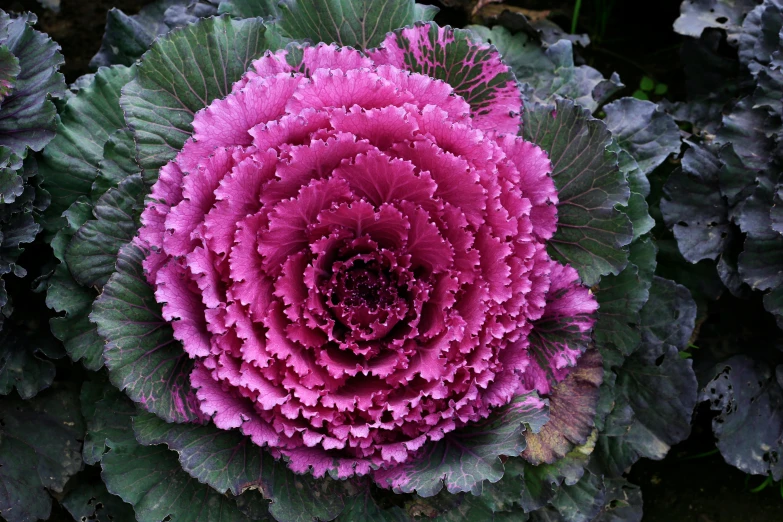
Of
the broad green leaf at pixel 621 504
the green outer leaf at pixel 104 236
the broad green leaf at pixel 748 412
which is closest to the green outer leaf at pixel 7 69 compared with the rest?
the green outer leaf at pixel 104 236

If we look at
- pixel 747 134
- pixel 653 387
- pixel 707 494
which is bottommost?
pixel 707 494

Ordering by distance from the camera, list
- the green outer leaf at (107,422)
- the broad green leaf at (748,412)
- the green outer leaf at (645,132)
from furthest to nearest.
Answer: the broad green leaf at (748,412) → the green outer leaf at (645,132) → the green outer leaf at (107,422)

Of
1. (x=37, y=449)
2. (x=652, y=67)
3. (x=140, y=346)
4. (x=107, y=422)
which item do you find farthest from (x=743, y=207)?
(x=37, y=449)

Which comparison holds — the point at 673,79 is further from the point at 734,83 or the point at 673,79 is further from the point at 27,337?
the point at 27,337

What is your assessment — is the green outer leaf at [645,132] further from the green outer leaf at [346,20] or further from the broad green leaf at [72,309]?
the broad green leaf at [72,309]

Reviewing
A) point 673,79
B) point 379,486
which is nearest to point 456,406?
point 379,486

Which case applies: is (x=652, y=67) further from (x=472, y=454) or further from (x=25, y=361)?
(x=25, y=361)

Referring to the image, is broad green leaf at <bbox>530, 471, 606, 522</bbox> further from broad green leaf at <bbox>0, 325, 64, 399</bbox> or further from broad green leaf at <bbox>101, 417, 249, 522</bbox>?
broad green leaf at <bbox>0, 325, 64, 399</bbox>
